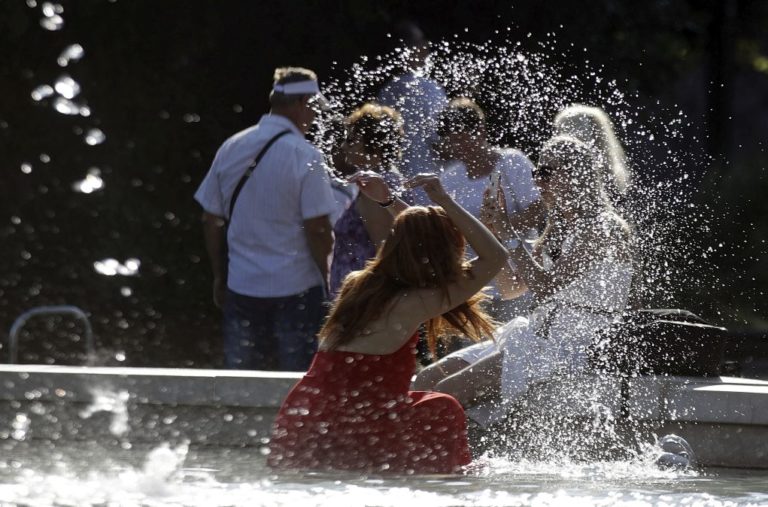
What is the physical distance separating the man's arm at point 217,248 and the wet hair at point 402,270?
216cm

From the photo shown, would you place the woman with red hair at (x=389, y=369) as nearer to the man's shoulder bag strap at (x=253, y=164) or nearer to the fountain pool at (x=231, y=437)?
the fountain pool at (x=231, y=437)

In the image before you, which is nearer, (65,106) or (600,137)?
(600,137)

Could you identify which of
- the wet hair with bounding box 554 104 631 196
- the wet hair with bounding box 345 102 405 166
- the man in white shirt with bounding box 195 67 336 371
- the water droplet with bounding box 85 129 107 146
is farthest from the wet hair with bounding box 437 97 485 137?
the water droplet with bounding box 85 129 107 146

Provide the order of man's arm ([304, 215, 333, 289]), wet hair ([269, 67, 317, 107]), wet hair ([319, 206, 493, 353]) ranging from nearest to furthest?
wet hair ([319, 206, 493, 353]), man's arm ([304, 215, 333, 289]), wet hair ([269, 67, 317, 107])

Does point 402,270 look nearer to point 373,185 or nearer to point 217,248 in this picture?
point 373,185

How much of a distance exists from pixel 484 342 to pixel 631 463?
2.87 feet

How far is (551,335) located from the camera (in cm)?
614

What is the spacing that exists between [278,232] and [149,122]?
13.5ft

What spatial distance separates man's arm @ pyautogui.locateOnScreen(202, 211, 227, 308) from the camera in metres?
7.21

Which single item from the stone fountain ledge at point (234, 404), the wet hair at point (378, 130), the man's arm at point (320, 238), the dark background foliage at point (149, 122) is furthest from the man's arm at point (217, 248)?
the dark background foliage at point (149, 122)

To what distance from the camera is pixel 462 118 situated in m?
6.56

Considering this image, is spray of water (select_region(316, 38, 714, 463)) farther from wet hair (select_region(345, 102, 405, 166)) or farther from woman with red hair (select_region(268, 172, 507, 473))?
woman with red hair (select_region(268, 172, 507, 473))

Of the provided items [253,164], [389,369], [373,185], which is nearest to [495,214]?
[373,185]

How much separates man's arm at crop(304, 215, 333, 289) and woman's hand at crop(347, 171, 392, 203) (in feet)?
2.39
